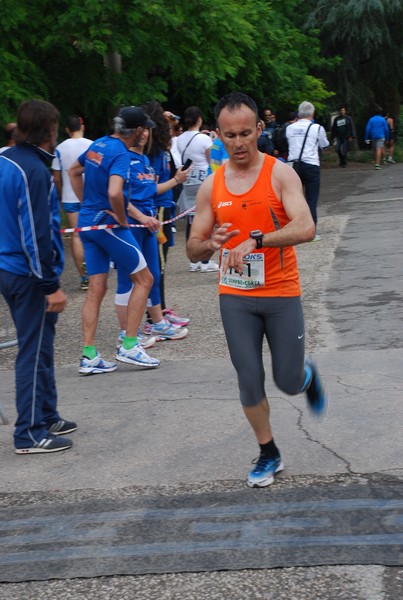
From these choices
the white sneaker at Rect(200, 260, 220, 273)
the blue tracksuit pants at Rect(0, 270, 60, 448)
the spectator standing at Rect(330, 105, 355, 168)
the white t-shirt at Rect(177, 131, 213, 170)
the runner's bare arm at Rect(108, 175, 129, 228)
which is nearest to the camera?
the blue tracksuit pants at Rect(0, 270, 60, 448)

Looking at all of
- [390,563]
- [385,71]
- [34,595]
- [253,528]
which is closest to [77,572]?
[34,595]

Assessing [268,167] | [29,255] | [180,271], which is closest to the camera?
[268,167]

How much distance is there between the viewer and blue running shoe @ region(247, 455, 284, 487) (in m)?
4.48

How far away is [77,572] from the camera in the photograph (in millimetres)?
3779

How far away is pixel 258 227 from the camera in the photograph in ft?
14.1

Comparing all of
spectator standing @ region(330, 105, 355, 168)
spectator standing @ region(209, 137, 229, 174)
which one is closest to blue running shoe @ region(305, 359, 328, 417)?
spectator standing @ region(209, 137, 229, 174)

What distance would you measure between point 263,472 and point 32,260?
168 centimetres

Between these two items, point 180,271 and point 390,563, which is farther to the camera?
point 180,271

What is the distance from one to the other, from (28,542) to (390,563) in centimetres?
154

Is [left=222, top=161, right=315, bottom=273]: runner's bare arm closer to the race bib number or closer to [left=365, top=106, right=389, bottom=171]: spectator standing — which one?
the race bib number

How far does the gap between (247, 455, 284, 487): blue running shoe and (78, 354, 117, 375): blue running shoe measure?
2.63 meters

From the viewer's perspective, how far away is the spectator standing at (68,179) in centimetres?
1055

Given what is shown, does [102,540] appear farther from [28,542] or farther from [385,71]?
[385,71]

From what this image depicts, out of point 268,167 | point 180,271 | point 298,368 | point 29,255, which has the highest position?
point 268,167
